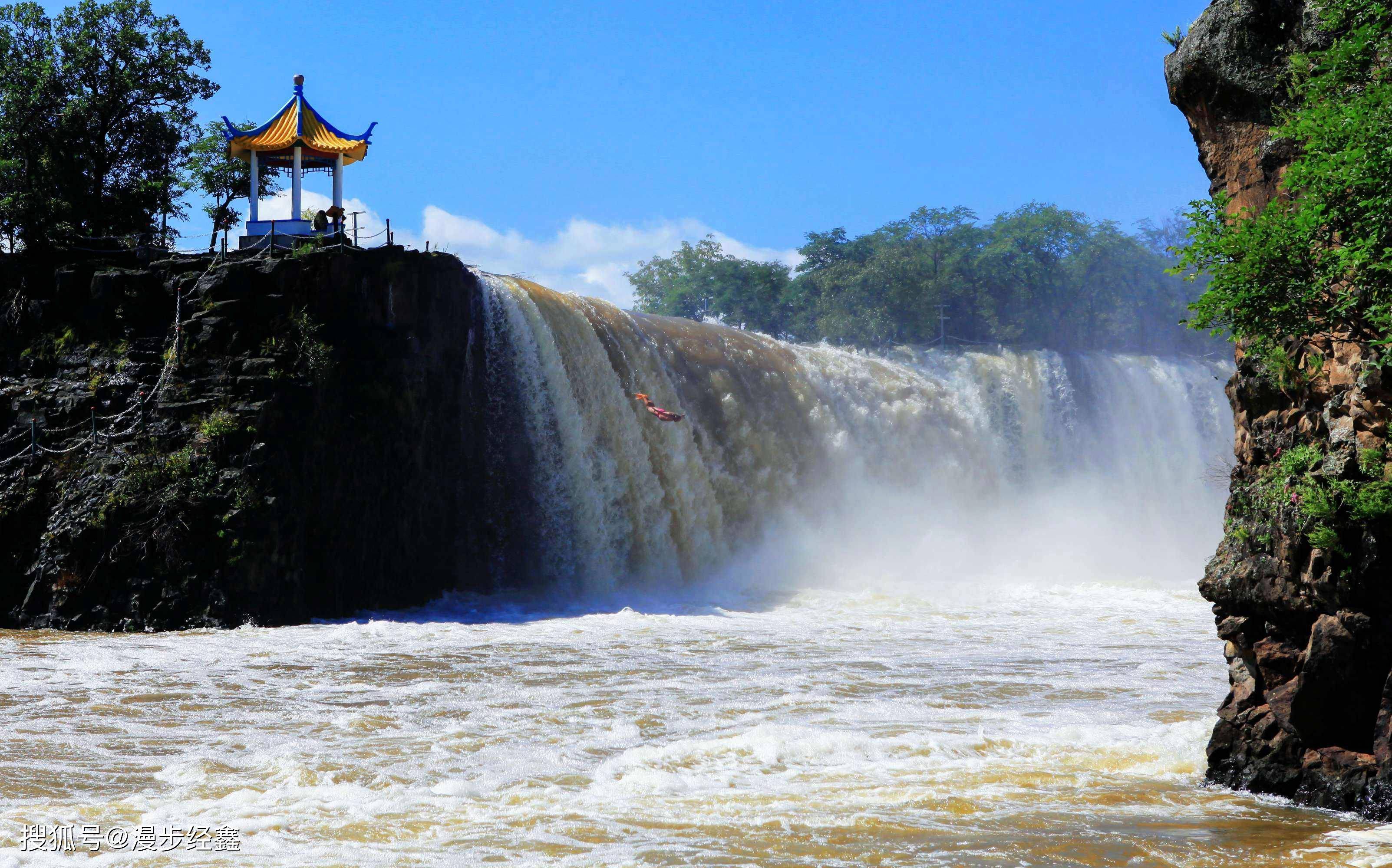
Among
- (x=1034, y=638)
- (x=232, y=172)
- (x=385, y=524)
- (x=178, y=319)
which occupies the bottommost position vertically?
(x=1034, y=638)

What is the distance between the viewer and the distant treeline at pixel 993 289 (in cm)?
5416

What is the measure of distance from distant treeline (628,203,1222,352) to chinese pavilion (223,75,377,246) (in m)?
33.3

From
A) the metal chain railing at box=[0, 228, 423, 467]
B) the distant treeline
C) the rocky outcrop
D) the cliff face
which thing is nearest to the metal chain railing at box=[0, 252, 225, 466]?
the metal chain railing at box=[0, 228, 423, 467]

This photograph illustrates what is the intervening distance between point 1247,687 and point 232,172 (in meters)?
27.4

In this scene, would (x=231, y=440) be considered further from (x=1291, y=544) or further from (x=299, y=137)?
(x=1291, y=544)

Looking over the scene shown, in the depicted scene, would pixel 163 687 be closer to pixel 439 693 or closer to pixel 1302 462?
pixel 439 693

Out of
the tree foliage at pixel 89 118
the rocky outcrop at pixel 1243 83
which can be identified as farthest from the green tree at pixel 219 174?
the rocky outcrop at pixel 1243 83

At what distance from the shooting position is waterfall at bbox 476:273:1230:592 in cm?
2298

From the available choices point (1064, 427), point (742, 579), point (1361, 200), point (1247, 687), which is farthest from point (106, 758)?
point (1064, 427)

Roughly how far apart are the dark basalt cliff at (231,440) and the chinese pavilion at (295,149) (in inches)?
91.7

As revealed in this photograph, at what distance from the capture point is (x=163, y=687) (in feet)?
41.5

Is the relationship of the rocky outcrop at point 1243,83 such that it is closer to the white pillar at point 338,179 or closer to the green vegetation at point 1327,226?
the green vegetation at point 1327,226

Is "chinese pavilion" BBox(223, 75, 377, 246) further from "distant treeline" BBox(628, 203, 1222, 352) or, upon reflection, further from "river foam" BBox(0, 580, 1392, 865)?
"distant treeline" BBox(628, 203, 1222, 352)

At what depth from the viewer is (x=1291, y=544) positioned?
290 inches
